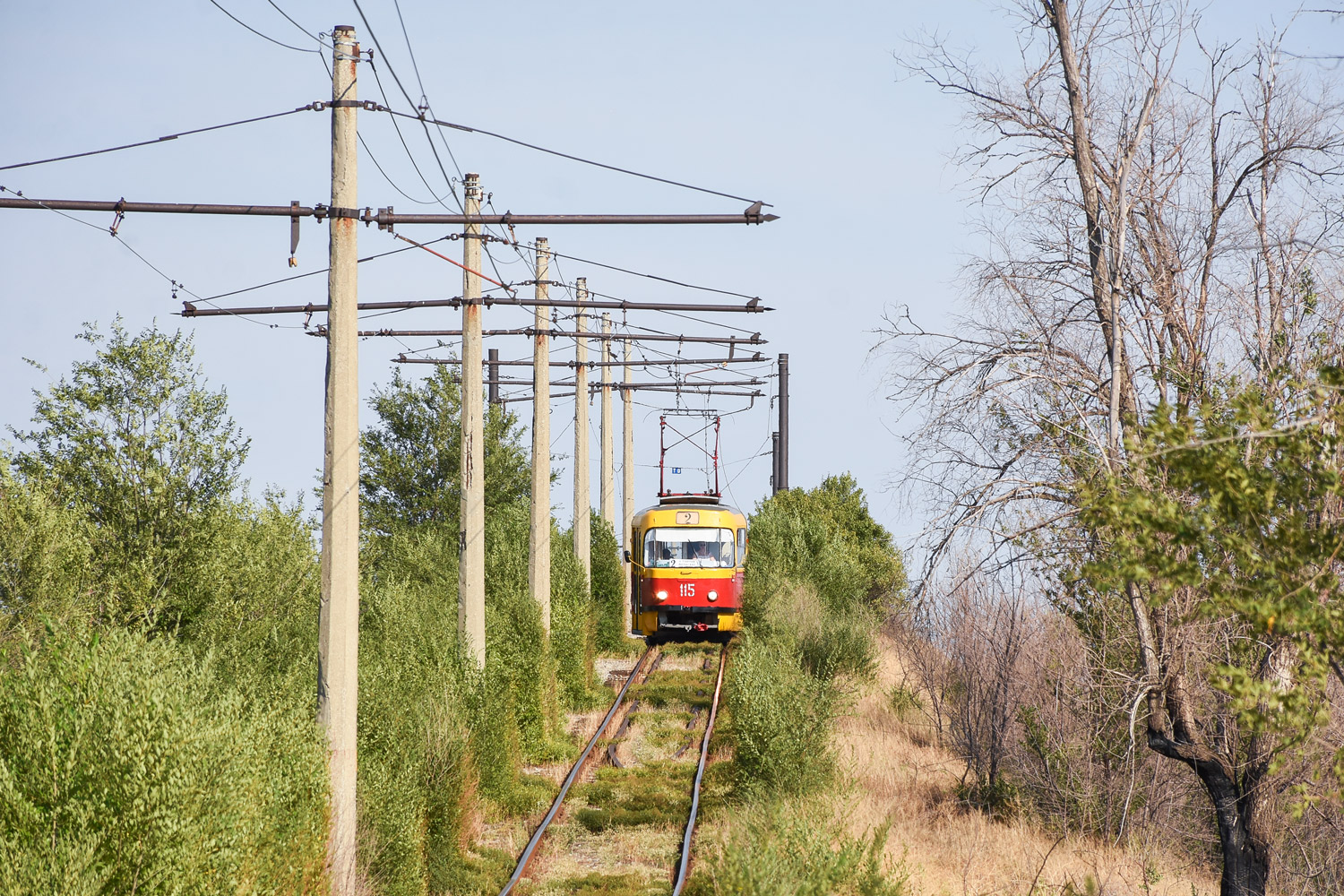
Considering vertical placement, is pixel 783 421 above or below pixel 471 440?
above

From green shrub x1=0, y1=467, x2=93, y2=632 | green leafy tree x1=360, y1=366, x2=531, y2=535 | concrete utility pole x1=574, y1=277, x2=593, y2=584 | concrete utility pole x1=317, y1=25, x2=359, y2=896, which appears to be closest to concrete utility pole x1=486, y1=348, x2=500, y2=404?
green leafy tree x1=360, y1=366, x2=531, y2=535

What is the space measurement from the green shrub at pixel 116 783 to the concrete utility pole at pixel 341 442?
277cm

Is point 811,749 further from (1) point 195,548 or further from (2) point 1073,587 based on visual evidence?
(1) point 195,548

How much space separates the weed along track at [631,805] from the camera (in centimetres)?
1197

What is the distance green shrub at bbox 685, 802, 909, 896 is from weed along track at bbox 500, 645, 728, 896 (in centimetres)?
84

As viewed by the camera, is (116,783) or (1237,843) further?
(1237,843)

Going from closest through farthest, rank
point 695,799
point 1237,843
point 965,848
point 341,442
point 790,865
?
point 790,865 → point 341,442 → point 1237,843 → point 965,848 → point 695,799

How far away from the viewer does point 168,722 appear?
6812mm

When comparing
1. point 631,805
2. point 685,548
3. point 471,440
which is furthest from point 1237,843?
point 685,548

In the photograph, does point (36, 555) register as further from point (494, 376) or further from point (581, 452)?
point (494, 376)

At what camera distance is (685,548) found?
97.2 feet

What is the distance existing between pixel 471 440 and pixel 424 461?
81.0ft

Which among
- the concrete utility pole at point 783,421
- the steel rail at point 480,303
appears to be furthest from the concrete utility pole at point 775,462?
the steel rail at point 480,303

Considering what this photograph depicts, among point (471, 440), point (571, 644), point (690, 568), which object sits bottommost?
point (571, 644)
